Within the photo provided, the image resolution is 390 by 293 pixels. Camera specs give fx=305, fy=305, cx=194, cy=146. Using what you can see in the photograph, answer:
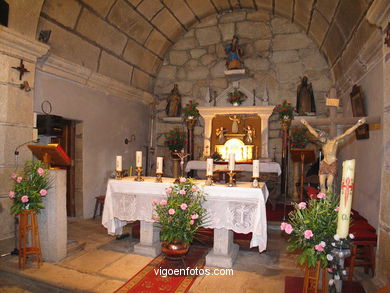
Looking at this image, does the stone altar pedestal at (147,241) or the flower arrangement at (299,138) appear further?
the flower arrangement at (299,138)

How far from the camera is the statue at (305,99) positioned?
8.02 m

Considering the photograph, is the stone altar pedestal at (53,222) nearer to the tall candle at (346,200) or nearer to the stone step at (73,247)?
the stone step at (73,247)

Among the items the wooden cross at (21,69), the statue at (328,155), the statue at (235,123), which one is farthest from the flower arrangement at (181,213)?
the statue at (235,123)

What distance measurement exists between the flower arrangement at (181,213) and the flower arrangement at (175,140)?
4.84 metres

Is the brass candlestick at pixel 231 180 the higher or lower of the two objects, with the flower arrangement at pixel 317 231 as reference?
higher

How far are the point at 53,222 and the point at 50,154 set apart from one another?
90cm

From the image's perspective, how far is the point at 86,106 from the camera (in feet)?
21.8

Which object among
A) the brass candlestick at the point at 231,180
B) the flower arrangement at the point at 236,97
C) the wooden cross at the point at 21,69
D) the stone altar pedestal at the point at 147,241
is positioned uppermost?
the flower arrangement at the point at 236,97

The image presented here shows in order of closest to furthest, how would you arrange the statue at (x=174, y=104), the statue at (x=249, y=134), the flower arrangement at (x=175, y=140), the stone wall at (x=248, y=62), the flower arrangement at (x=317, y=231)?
1. the flower arrangement at (x=317, y=231)
2. the statue at (x=249, y=134)
3. the stone wall at (x=248, y=62)
4. the flower arrangement at (x=175, y=140)
5. the statue at (x=174, y=104)

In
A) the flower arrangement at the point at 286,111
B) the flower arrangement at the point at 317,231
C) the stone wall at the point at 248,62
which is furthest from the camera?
the stone wall at the point at 248,62

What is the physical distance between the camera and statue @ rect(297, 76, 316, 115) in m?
8.02

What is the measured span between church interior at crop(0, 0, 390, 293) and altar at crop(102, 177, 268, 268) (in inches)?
0.7

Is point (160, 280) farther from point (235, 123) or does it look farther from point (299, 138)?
point (235, 123)

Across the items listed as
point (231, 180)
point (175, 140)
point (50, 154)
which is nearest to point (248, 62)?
point (175, 140)
